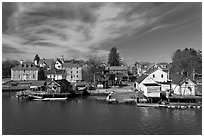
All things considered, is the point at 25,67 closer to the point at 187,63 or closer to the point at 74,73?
the point at 74,73

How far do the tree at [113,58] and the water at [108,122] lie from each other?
188 ft

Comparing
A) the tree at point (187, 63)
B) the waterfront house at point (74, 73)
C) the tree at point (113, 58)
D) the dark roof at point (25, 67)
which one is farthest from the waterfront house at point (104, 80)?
the tree at point (113, 58)

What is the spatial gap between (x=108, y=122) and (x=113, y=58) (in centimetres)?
6457

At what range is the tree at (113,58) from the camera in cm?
8319

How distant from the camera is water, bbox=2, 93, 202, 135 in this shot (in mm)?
17484

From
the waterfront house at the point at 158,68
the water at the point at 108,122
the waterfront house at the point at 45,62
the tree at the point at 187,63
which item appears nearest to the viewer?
the water at the point at 108,122

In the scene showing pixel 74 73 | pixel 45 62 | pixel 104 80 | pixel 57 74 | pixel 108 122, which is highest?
pixel 45 62

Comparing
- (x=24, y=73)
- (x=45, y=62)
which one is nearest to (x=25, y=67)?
(x=24, y=73)

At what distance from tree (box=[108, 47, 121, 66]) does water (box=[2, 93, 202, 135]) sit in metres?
57.3

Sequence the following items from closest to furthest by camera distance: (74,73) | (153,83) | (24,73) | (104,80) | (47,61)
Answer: (153,83) < (104,80) < (24,73) < (74,73) < (47,61)

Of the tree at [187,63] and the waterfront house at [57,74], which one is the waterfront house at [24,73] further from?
the tree at [187,63]

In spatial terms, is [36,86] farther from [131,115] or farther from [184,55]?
[184,55]

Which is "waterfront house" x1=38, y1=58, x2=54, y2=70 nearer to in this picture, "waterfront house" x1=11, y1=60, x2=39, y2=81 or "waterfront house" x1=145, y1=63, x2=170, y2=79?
"waterfront house" x1=11, y1=60, x2=39, y2=81

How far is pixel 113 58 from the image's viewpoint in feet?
275
